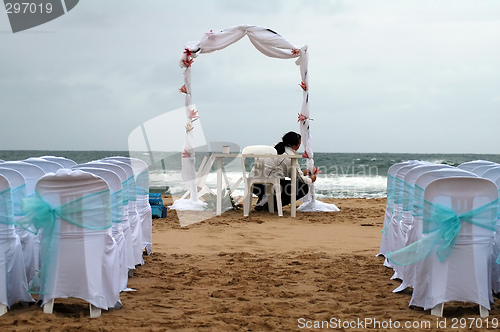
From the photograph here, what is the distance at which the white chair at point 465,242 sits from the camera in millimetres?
3459

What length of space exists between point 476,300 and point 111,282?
235cm

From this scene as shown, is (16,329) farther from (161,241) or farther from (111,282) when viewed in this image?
(161,241)

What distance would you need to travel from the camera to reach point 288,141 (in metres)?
9.01

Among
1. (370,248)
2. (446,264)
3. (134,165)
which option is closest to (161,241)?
(134,165)

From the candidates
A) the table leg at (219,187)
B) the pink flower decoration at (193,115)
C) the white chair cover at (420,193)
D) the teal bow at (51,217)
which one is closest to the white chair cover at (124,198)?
the teal bow at (51,217)

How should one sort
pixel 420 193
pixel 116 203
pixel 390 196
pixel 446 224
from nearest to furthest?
1. pixel 446 224
2. pixel 420 193
3. pixel 116 203
4. pixel 390 196

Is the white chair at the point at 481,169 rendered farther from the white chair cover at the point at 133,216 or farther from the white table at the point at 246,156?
the white table at the point at 246,156

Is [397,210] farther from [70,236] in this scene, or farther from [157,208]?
[157,208]

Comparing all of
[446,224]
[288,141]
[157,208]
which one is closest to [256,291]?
[446,224]

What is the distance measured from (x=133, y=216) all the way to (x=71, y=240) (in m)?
1.44

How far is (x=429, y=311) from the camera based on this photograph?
363cm

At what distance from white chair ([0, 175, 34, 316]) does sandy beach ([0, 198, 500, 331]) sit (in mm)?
92

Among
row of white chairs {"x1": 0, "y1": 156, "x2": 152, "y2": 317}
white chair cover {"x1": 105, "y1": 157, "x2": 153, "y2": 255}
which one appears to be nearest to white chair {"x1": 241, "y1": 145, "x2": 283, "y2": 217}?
white chair cover {"x1": 105, "y1": 157, "x2": 153, "y2": 255}

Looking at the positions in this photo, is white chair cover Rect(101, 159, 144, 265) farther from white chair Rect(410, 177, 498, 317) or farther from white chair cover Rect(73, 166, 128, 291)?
white chair Rect(410, 177, 498, 317)
